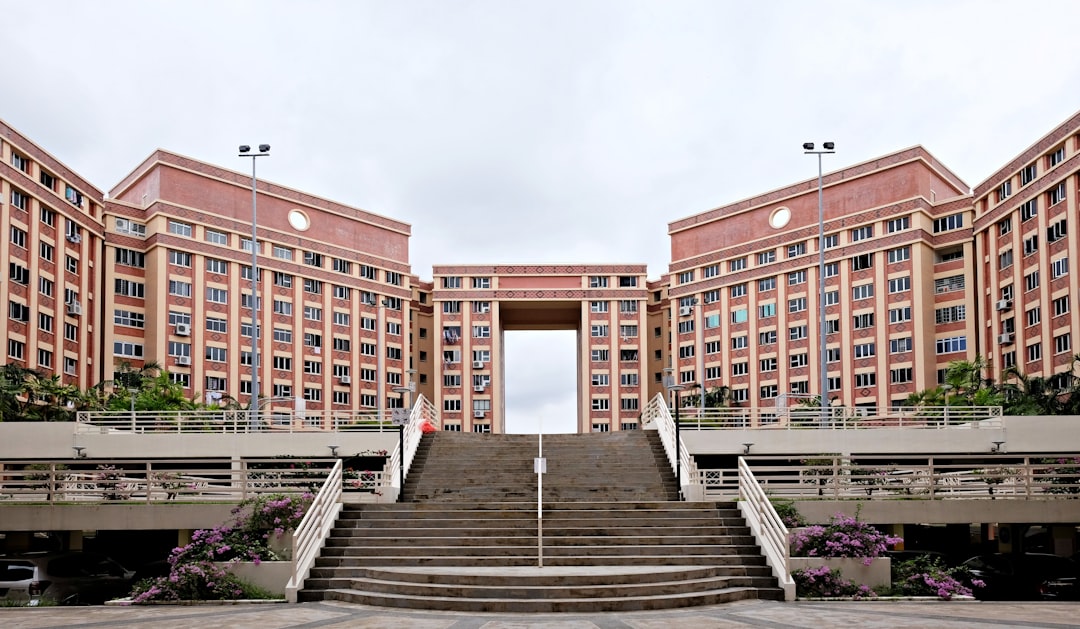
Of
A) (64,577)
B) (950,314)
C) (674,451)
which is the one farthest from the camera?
(950,314)

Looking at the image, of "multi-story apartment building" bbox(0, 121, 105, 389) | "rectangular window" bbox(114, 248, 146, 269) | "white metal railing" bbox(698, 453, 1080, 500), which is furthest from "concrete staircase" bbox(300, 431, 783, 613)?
"rectangular window" bbox(114, 248, 146, 269)

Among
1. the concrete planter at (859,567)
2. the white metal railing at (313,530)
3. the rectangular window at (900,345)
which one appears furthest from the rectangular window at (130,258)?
the concrete planter at (859,567)

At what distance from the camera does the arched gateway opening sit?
9100 centimetres

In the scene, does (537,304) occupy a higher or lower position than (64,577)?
higher

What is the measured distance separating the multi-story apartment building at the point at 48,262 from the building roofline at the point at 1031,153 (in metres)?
53.1

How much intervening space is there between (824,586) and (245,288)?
61269 millimetres

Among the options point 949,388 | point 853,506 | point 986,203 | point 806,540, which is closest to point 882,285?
point 986,203

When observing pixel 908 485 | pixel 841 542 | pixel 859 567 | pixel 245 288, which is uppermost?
pixel 245 288

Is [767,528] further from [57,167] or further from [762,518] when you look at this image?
[57,167]

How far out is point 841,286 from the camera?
74.2 m

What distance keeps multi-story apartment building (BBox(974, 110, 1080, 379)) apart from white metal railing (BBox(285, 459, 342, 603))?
44.8 metres

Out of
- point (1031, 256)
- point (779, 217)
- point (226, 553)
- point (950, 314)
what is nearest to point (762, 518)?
point (226, 553)

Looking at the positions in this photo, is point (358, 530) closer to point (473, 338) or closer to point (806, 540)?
point (806, 540)

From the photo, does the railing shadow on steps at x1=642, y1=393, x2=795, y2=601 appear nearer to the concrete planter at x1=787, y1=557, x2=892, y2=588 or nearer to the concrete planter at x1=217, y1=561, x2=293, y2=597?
the concrete planter at x1=787, y1=557, x2=892, y2=588
